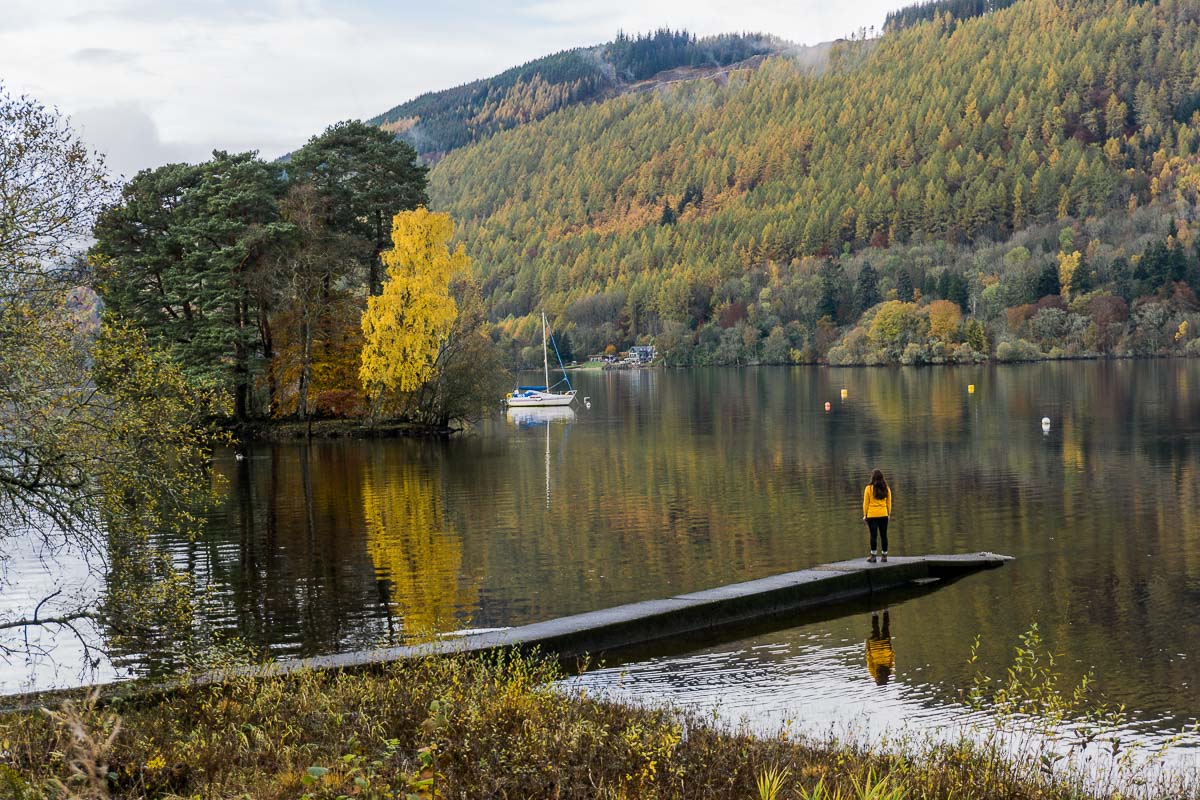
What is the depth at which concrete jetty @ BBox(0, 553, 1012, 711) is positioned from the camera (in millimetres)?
16500

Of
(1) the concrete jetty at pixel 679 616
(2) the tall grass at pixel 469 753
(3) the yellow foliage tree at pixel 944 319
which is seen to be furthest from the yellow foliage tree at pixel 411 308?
(3) the yellow foliage tree at pixel 944 319

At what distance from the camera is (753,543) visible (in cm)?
2975

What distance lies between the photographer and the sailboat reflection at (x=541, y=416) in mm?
80938

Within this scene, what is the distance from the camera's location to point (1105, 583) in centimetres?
2400

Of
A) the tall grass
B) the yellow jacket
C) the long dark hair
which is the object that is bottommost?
the tall grass

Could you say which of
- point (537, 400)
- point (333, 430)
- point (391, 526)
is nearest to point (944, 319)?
point (537, 400)

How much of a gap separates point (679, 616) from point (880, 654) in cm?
334

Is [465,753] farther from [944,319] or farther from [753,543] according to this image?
[944,319]

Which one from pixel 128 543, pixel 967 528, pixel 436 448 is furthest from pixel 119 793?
pixel 436 448

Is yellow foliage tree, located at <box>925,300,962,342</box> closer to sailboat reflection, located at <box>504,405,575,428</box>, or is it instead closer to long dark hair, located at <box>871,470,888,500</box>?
sailboat reflection, located at <box>504,405,575,428</box>

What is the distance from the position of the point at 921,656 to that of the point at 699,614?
3.77m

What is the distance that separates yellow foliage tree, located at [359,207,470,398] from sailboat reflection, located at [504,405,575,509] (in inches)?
327

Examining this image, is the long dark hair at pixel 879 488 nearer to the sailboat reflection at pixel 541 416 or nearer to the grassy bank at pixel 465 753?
the grassy bank at pixel 465 753

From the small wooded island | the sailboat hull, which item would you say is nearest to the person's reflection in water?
the small wooded island
